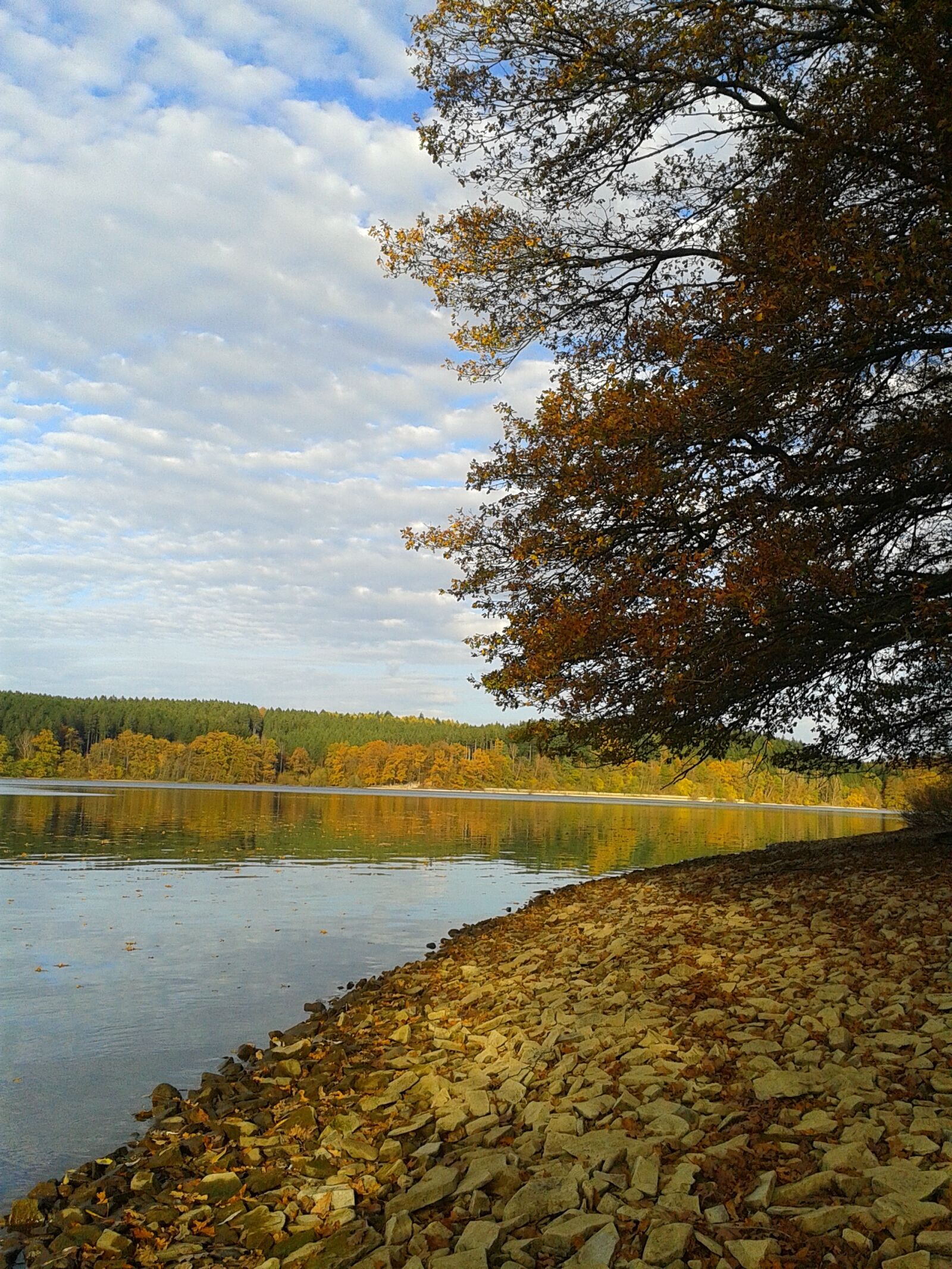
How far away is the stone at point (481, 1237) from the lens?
4406 mm

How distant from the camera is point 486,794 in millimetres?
147125

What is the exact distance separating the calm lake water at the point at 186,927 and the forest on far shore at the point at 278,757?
86.7 m

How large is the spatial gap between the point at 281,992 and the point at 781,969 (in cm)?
785

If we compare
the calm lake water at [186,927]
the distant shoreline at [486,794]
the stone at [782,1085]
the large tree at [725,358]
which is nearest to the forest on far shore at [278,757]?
the distant shoreline at [486,794]

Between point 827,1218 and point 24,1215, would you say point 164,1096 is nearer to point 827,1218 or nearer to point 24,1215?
point 24,1215

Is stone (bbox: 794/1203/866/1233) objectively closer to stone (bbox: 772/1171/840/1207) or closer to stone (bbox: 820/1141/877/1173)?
stone (bbox: 772/1171/840/1207)

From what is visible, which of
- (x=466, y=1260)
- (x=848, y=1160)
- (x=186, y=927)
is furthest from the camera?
(x=186, y=927)

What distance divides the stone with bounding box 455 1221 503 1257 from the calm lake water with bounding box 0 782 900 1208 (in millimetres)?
4389

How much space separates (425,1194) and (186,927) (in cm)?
1373

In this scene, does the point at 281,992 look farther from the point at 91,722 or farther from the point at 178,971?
the point at 91,722

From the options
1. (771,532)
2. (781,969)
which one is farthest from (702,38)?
(781,969)

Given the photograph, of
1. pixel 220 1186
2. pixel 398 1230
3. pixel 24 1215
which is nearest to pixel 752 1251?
pixel 398 1230

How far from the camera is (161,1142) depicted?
7.00 m

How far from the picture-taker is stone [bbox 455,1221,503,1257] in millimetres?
4406
